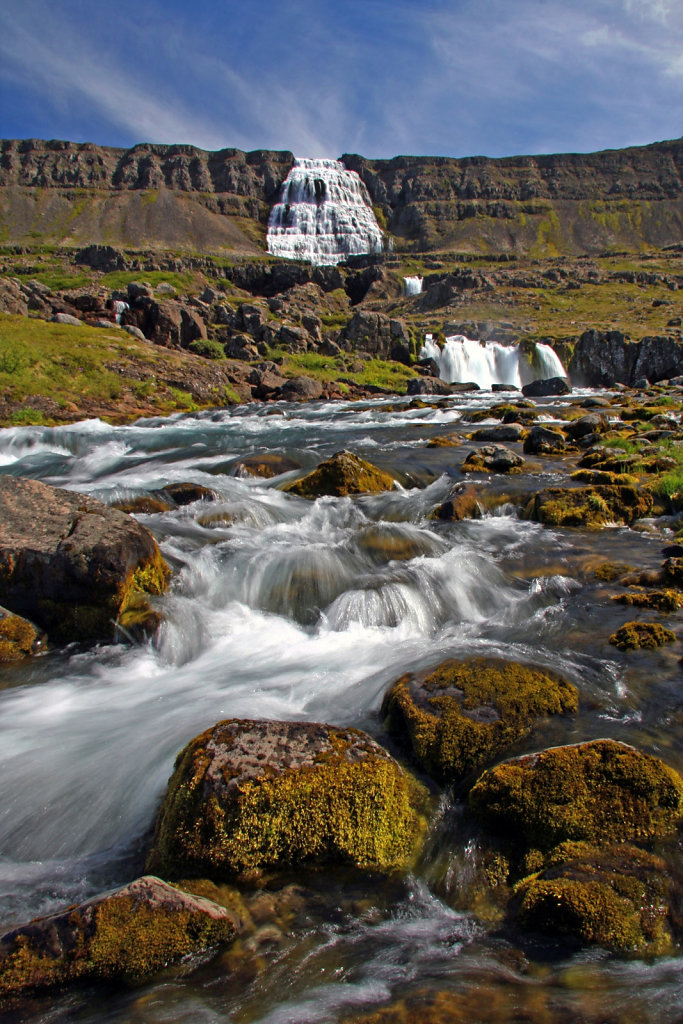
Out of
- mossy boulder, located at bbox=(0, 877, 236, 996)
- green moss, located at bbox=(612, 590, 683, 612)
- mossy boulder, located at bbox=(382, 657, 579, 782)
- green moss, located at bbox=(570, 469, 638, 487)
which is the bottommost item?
mossy boulder, located at bbox=(0, 877, 236, 996)

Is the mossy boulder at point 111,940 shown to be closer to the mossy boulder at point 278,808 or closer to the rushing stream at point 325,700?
the rushing stream at point 325,700

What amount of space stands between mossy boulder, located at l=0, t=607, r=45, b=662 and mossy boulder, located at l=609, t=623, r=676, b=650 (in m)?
6.84

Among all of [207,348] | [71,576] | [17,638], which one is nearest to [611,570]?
[71,576]

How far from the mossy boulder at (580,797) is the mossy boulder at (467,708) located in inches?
16.4

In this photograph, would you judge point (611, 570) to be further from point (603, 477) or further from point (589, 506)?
point (603, 477)

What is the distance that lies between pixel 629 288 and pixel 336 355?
7073 cm

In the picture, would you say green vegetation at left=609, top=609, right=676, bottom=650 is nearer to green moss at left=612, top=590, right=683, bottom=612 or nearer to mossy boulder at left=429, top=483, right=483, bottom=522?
green moss at left=612, top=590, right=683, bottom=612

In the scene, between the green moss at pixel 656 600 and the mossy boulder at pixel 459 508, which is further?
the mossy boulder at pixel 459 508

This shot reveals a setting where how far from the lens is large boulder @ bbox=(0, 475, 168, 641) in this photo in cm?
664

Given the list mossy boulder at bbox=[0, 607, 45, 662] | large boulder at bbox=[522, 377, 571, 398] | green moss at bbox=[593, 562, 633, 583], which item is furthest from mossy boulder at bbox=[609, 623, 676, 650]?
large boulder at bbox=[522, 377, 571, 398]

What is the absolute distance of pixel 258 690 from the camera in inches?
233

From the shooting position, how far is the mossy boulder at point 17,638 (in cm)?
642

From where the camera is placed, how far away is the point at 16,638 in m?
6.53

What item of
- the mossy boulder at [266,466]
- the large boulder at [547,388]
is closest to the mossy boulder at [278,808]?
the mossy boulder at [266,466]
